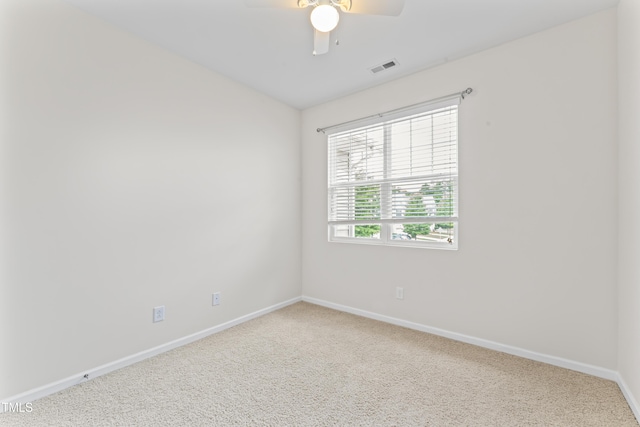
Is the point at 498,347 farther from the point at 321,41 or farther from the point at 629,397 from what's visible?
the point at 321,41

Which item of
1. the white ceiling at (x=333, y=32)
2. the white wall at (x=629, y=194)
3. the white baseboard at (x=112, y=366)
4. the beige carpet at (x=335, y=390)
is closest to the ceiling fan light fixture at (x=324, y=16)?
the white ceiling at (x=333, y=32)

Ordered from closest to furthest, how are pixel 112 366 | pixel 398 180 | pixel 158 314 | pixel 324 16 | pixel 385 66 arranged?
pixel 324 16
pixel 112 366
pixel 158 314
pixel 385 66
pixel 398 180

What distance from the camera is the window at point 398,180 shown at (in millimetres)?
2615

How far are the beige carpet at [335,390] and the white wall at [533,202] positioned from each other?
0.29 meters

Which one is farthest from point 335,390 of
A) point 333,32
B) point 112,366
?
point 333,32

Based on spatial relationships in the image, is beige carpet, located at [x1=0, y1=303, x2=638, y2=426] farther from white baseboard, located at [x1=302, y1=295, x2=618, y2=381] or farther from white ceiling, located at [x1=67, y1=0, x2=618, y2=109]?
white ceiling, located at [x1=67, y1=0, x2=618, y2=109]

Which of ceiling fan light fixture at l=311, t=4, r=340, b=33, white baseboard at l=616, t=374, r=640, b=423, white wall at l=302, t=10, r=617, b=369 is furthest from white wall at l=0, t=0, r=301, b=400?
white baseboard at l=616, t=374, r=640, b=423

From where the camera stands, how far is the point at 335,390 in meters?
1.82

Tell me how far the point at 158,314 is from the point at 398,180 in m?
2.49

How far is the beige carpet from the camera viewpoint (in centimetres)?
157

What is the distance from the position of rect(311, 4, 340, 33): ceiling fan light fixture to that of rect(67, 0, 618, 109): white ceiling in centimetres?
60

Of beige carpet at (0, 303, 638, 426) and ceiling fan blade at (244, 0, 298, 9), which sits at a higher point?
ceiling fan blade at (244, 0, 298, 9)

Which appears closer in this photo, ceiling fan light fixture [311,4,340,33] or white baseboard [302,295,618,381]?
ceiling fan light fixture [311,4,340,33]

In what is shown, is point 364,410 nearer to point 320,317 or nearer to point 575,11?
point 320,317
